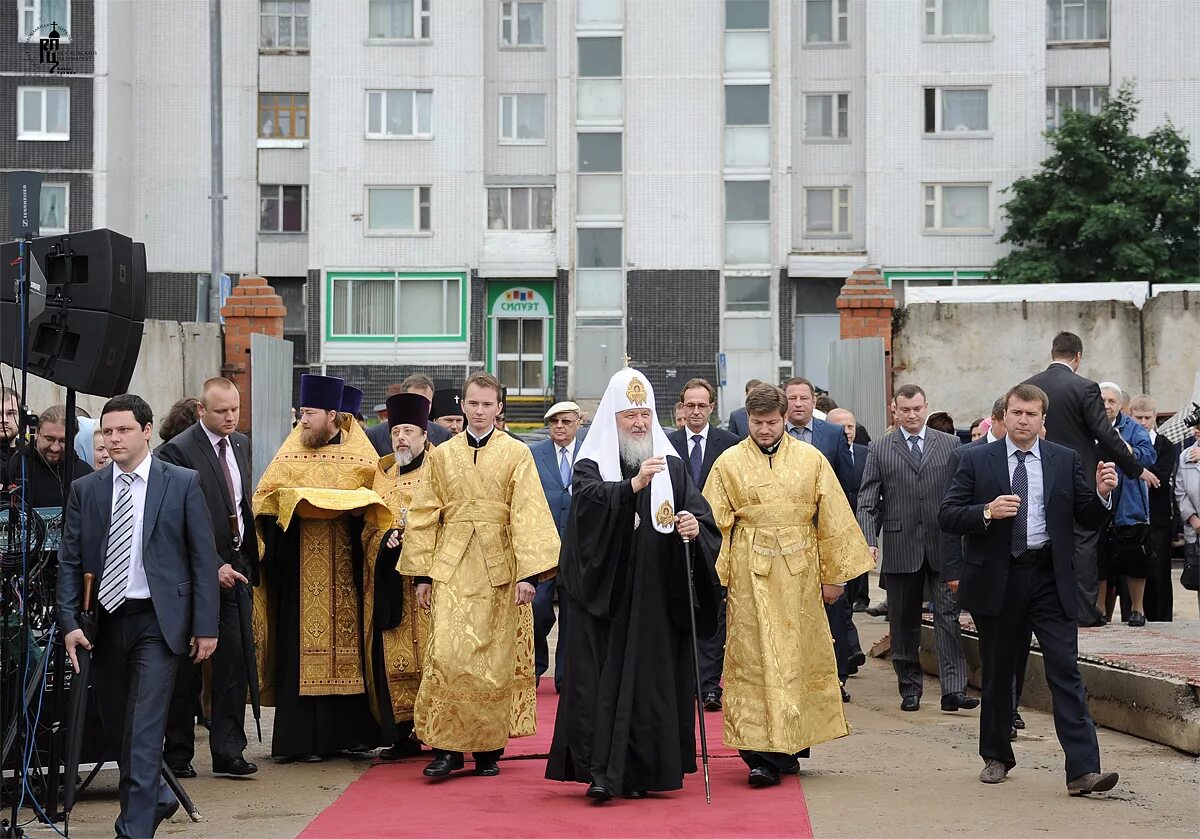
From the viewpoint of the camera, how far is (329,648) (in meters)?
9.85

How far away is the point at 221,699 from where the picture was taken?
9266mm

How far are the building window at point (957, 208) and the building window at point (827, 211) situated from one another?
2.01 metres

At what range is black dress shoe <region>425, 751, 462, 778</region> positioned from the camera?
8.95 metres

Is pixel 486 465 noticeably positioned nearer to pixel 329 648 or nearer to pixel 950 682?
pixel 329 648

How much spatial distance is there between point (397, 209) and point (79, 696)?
36.1 m

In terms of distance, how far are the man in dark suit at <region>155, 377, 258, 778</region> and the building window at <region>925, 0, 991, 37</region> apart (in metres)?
35.4

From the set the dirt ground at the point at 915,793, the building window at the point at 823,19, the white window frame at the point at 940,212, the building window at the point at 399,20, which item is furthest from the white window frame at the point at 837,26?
the dirt ground at the point at 915,793

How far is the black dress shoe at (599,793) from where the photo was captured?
8.10 m

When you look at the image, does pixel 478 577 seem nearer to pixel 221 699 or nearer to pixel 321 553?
pixel 321 553

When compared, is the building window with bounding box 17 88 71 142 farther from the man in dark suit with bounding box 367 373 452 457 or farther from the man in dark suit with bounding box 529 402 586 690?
the man in dark suit with bounding box 367 373 452 457

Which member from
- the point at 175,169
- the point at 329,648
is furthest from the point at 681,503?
the point at 175,169

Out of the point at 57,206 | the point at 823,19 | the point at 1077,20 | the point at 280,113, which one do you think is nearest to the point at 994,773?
the point at 823,19

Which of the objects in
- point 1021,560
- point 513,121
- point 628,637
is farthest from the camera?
point 513,121

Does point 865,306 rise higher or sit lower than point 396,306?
lower
